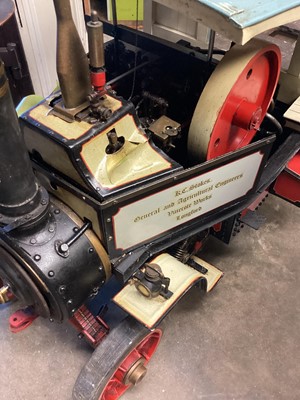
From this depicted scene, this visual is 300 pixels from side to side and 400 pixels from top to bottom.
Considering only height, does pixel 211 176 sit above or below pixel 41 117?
below

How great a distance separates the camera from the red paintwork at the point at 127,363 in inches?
69.4

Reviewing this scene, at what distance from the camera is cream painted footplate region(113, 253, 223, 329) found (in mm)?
1597

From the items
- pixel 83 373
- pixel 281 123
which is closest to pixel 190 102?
pixel 281 123

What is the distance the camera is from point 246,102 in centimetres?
180

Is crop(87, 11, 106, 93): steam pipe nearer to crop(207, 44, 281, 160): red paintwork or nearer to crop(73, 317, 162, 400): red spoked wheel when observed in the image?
crop(207, 44, 281, 160): red paintwork

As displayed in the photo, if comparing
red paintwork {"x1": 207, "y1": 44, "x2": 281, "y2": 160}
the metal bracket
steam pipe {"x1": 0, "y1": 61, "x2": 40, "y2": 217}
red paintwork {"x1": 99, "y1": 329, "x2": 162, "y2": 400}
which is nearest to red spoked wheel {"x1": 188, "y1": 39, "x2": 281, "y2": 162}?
red paintwork {"x1": 207, "y1": 44, "x2": 281, "y2": 160}

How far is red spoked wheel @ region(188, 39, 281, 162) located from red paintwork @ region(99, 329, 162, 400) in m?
0.91

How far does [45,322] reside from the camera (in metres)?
2.18

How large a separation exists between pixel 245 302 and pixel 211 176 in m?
0.97

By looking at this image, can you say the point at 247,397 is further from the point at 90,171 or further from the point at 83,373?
the point at 90,171

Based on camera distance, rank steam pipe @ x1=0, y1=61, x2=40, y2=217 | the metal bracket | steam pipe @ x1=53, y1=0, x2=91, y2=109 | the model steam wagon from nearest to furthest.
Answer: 1. steam pipe @ x1=0, y1=61, x2=40, y2=217
2. steam pipe @ x1=53, y1=0, x2=91, y2=109
3. the model steam wagon
4. the metal bracket

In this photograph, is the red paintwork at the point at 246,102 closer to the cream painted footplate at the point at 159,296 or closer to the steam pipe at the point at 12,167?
the cream painted footplate at the point at 159,296

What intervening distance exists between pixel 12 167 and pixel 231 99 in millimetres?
963

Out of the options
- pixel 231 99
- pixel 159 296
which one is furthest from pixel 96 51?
pixel 159 296
